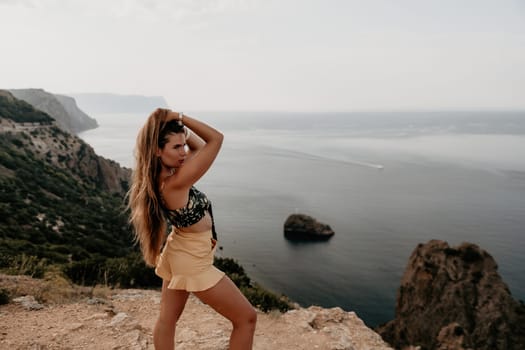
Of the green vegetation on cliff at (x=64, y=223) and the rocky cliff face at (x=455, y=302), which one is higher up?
the green vegetation on cliff at (x=64, y=223)

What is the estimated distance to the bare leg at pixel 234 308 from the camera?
2482mm

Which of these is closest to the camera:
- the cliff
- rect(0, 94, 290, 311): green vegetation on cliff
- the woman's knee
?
the woman's knee

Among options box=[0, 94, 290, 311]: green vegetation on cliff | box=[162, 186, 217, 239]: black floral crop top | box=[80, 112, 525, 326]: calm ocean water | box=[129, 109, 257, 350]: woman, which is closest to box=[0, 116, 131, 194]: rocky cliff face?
box=[0, 94, 290, 311]: green vegetation on cliff

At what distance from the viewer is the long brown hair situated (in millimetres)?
2354

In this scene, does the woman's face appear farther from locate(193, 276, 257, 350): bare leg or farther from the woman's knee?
the woman's knee

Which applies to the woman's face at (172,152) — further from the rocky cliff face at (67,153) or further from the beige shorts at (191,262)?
the rocky cliff face at (67,153)

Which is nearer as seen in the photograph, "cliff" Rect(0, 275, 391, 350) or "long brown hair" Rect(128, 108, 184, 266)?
"long brown hair" Rect(128, 108, 184, 266)

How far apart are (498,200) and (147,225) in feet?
212

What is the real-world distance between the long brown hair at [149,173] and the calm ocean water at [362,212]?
2946cm

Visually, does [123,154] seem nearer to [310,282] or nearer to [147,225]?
[310,282]

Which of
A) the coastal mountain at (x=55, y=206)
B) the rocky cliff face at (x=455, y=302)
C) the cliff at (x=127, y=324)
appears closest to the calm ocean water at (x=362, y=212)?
the rocky cliff face at (x=455, y=302)

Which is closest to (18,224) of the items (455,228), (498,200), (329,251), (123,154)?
(329,251)

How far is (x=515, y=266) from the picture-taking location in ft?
120

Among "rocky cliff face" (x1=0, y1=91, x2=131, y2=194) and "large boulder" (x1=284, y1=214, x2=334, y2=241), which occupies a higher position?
"rocky cliff face" (x1=0, y1=91, x2=131, y2=194)
